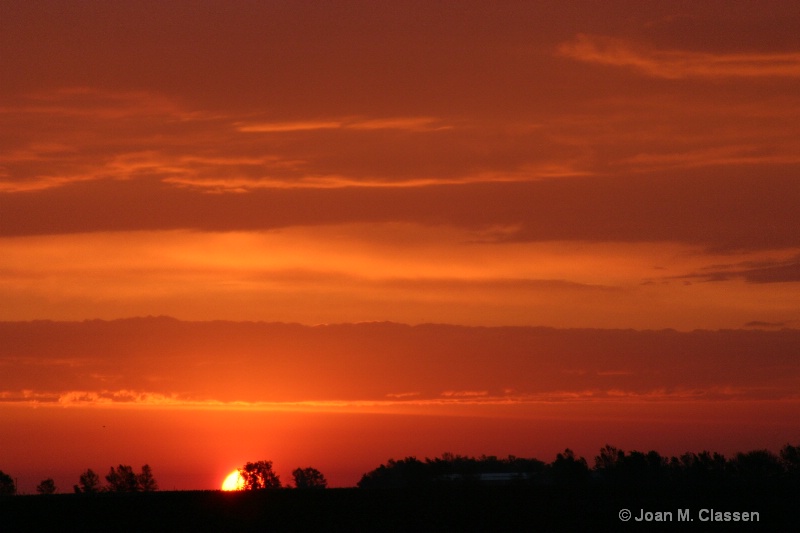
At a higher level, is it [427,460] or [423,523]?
[427,460]

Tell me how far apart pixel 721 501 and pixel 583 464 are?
284ft

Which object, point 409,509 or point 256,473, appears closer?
point 409,509

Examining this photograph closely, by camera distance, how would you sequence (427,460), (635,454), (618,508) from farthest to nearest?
(635,454) < (427,460) < (618,508)

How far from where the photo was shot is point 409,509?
8006cm

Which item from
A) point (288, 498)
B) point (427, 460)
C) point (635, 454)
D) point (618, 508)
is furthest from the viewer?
point (635, 454)

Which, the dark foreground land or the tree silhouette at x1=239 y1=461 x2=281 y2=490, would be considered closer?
the dark foreground land

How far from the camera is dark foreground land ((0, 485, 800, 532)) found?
244ft

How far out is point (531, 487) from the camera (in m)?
90.8

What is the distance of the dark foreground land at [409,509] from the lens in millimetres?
74250

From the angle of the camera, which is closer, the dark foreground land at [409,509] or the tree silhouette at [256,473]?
the dark foreground land at [409,509]

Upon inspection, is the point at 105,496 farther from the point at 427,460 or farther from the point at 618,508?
the point at 427,460

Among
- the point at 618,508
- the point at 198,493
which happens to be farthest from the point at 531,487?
the point at 198,493

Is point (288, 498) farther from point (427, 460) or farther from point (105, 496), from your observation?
point (427, 460)

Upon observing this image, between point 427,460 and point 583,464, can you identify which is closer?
point 427,460
